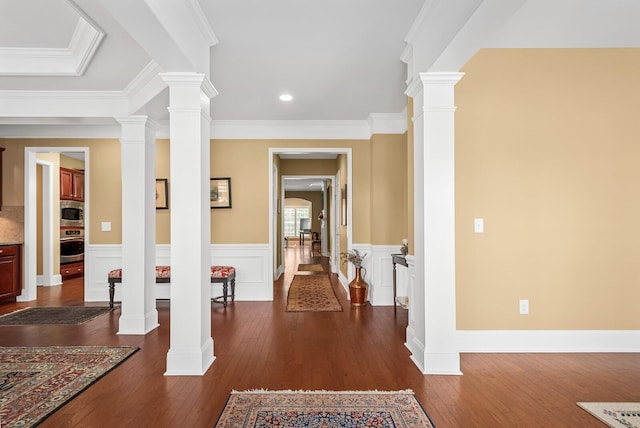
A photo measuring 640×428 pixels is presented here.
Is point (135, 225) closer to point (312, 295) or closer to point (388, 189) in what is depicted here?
point (312, 295)

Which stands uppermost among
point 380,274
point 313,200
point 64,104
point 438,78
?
point 64,104

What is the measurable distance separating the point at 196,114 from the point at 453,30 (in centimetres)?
189

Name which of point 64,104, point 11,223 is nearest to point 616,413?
point 64,104

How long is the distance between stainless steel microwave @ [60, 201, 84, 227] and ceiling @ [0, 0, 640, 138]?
10.7 ft

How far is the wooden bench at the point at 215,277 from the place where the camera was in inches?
175

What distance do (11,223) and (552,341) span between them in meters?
7.16

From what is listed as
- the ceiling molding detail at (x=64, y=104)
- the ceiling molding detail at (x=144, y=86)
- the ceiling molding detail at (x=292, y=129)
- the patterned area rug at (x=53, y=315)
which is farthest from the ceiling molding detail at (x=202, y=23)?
the patterned area rug at (x=53, y=315)

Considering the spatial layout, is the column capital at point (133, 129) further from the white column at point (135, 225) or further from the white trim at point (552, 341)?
the white trim at point (552, 341)

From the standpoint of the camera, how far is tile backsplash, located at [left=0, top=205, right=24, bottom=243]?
5332 mm

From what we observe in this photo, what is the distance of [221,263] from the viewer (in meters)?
5.28

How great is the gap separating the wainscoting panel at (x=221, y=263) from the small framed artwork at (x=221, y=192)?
63 centimetres

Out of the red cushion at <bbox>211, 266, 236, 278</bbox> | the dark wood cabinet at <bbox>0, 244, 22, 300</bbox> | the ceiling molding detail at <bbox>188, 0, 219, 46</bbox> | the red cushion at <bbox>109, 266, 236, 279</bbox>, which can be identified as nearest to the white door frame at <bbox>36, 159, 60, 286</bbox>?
the dark wood cabinet at <bbox>0, 244, 22, 300</bbox>

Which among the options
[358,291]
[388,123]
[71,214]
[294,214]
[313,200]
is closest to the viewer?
[358,291]

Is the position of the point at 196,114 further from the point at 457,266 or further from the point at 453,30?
the point at 457,266
